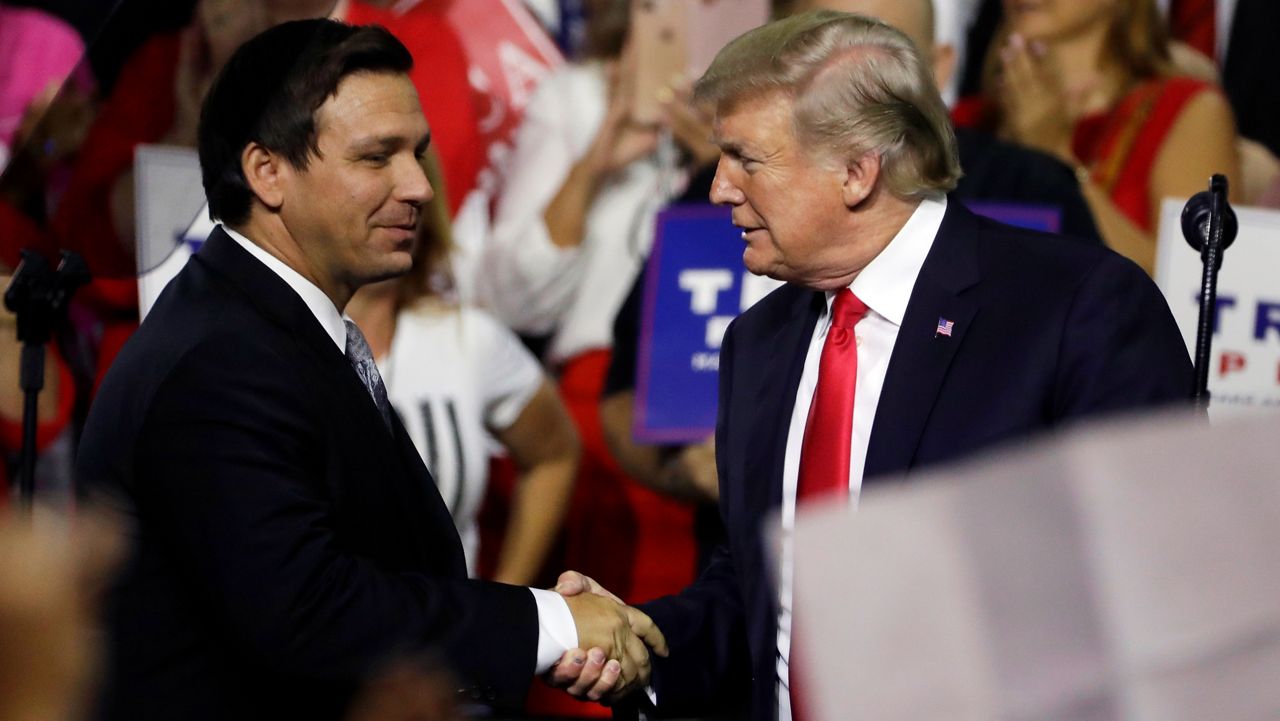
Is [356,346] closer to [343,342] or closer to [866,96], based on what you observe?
[343,342]

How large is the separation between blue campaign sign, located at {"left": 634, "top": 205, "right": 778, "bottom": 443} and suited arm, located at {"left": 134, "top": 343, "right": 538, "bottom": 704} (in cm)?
183

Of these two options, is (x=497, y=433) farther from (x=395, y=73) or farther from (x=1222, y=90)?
(x=1222, y=90)

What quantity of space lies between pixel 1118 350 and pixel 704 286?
1.82 metres

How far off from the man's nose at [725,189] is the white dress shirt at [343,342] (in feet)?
1.89

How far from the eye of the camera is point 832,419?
1.98 m

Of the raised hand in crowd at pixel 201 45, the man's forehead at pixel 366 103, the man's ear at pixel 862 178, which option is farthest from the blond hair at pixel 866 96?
the raised hand in crowd at pixel 201 45

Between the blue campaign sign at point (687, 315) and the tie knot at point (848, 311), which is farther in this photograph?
the blue campaign sign at point (687, 315)

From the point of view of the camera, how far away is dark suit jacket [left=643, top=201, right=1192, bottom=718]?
184 cm

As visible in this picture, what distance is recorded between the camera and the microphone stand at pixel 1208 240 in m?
2.19

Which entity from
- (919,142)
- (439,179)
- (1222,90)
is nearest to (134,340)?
(919,142)

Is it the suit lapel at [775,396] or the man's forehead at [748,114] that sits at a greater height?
the man's forehead at [748,114]

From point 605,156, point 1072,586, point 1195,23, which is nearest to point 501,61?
point 605,156

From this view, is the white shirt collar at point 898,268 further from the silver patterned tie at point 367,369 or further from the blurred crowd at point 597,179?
the blurred crowd at point 597,179

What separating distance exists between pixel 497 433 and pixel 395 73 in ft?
6.04
